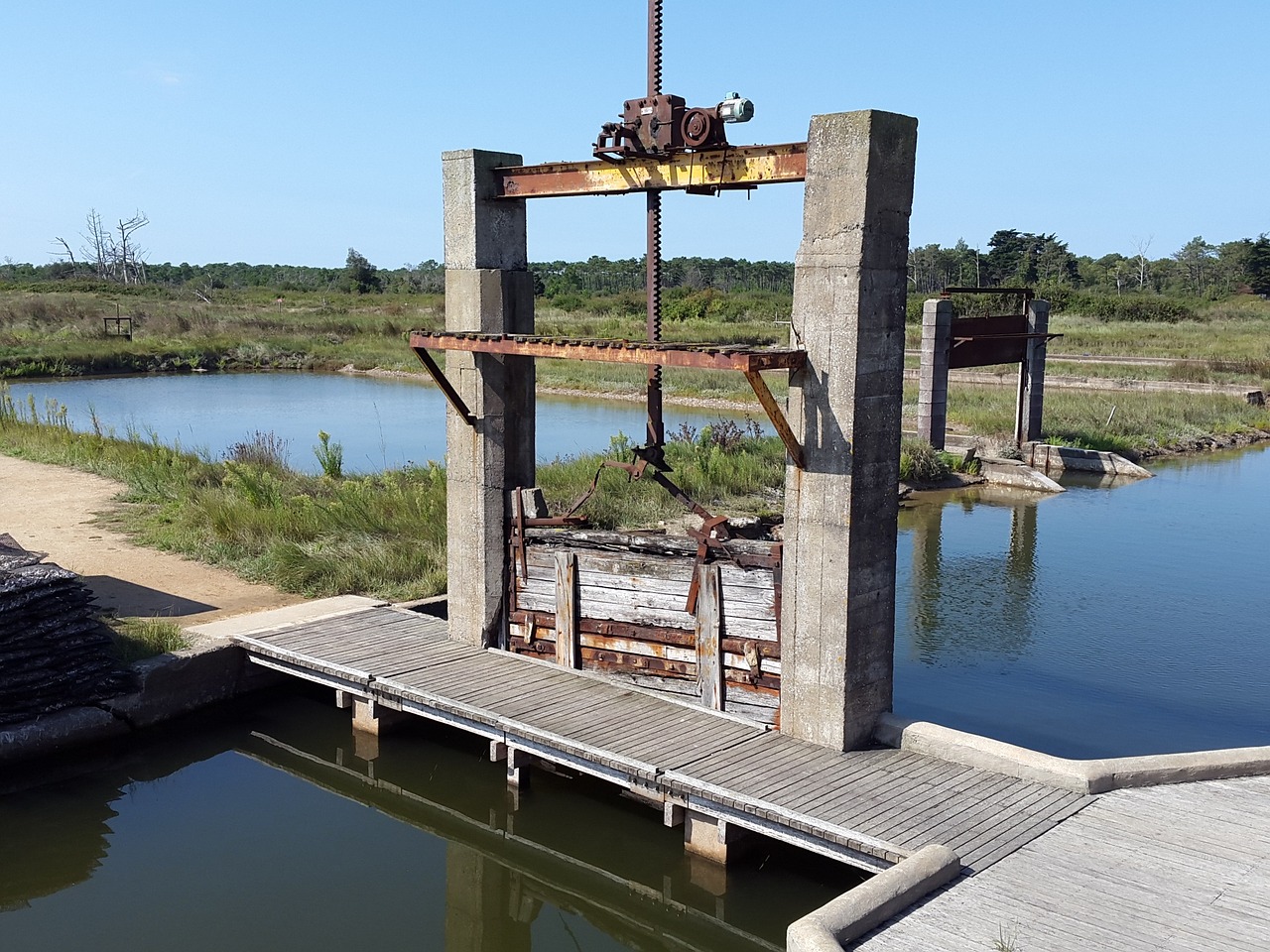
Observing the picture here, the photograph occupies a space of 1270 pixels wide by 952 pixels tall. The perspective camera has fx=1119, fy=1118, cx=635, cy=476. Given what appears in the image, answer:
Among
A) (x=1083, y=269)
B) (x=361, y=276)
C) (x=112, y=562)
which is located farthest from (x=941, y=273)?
(x=112, y=562)

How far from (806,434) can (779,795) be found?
199 centimetres

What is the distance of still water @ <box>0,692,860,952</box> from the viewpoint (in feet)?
20.0

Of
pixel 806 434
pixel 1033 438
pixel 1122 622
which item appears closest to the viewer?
pixel 806 434

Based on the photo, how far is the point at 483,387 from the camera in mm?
8094

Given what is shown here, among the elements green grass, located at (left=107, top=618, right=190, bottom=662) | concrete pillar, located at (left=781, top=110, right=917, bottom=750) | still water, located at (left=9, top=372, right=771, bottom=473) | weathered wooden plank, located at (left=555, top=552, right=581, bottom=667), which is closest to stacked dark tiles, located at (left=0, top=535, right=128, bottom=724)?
green grass, located at (left=107, top=618, right=190, bottom=662)

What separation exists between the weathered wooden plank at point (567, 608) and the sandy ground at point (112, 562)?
364 centimetres

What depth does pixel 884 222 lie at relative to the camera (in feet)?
20.1

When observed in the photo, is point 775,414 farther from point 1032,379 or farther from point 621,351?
point 1032,379

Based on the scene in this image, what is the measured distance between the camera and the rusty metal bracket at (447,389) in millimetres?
7891

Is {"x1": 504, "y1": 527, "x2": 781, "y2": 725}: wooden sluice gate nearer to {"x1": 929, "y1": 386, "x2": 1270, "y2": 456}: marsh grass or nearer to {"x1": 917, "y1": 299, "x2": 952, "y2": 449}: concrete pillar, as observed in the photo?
{"x1": 917, "y1": 299, "x2": 952, "y2": 449}: concrete pillar

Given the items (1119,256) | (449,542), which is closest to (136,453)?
(449,542)

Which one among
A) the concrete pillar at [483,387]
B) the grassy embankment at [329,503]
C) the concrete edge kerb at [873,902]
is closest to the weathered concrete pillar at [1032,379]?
the grassy embankment at [329,503]

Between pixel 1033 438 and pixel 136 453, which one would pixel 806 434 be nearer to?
pixel 136 453

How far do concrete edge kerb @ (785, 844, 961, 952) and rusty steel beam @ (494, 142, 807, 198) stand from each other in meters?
3.70
